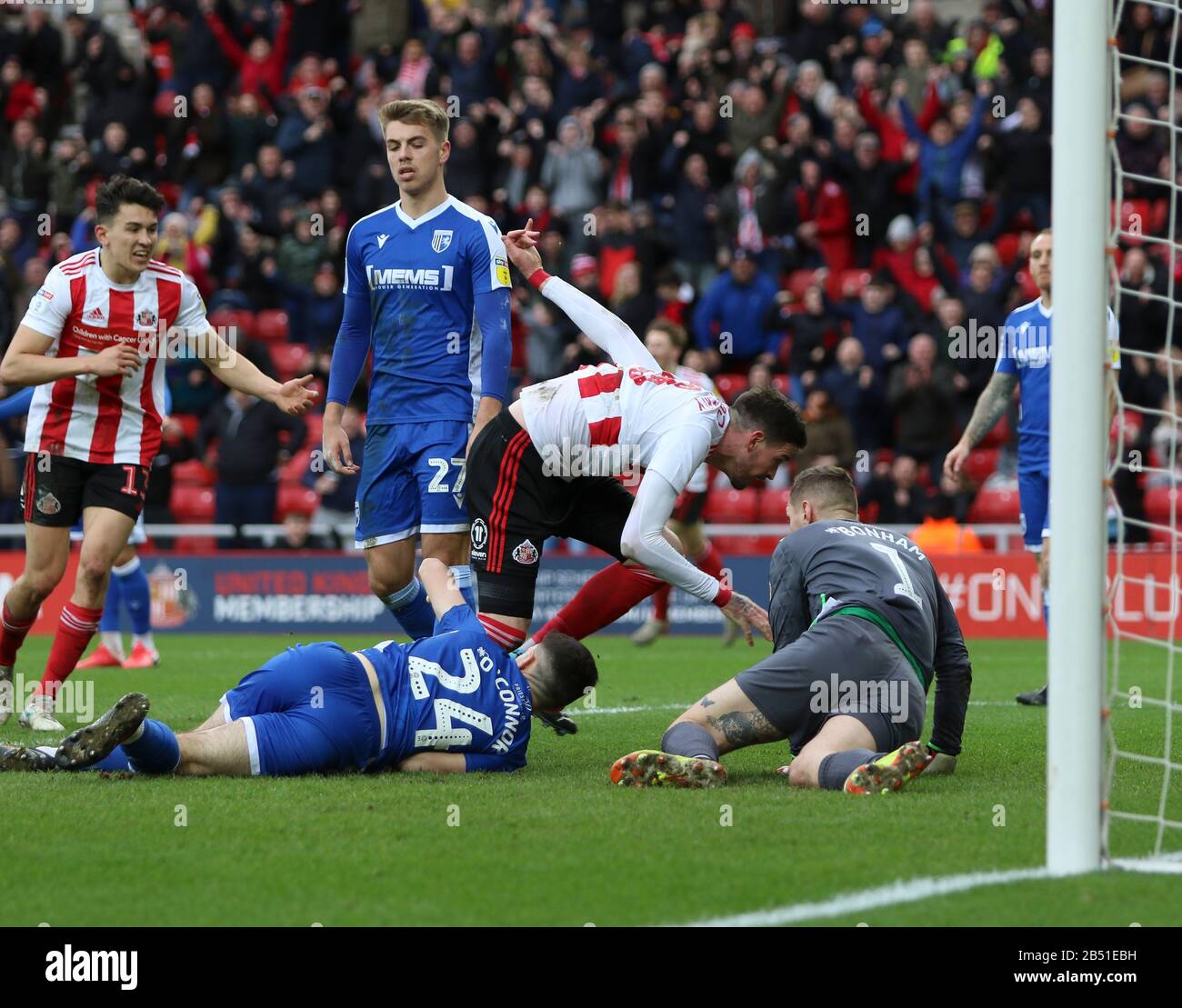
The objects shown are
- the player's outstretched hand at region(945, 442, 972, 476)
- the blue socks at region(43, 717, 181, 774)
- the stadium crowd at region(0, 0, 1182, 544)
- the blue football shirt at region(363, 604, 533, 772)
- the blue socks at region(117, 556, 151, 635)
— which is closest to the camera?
the blue socks at region(43, 717, 181, 774)

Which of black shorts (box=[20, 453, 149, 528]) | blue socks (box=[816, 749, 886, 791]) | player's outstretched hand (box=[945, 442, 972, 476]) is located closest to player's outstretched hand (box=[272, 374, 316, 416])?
black shorts (box=[20, 453, 149, 528])

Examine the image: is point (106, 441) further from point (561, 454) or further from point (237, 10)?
point (237, 10)

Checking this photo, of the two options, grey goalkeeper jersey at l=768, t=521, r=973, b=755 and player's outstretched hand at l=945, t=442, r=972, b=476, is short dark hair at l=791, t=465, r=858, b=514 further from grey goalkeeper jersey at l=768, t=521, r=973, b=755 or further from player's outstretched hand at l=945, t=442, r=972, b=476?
player's outstretched hand at l=945, t=442, r=972, b=476

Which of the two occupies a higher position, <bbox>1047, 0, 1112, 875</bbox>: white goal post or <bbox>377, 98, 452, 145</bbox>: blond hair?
<bbox>377, 98, 452, 145</bbox>: blond hair

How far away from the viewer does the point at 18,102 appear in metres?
21.5

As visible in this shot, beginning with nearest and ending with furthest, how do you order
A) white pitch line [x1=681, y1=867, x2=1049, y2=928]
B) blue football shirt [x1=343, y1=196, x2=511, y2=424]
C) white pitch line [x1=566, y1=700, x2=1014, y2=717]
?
white pitch line [x1=681, y1=867, x2=1049, y2=928] → blue football shirt [x1=343, y1=196, x2=511, y2=424] → white pitch line [x1=566, y1=700, x2=1014, y2=717]

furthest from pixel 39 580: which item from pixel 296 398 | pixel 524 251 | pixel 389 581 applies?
pixel 524 251

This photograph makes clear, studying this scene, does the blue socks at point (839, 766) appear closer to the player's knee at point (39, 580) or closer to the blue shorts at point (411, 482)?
the blue shorts at point (411, 482)

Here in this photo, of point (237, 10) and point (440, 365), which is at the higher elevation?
point (237, 10)

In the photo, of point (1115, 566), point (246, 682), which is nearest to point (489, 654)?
point (246, 682)

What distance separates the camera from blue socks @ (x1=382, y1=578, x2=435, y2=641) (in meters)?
7.73

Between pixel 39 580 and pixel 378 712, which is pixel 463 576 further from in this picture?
pixel 39 580

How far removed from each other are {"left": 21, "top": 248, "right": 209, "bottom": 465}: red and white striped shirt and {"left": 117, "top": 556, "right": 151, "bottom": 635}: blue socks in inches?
159
